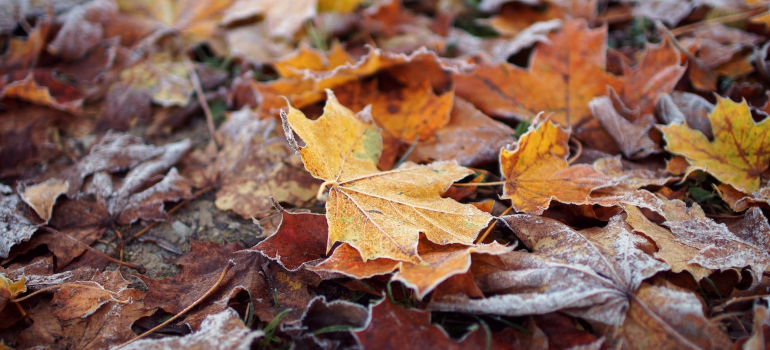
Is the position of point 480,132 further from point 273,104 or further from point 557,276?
point 273,104

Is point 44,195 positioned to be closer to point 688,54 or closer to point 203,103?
point 203,103

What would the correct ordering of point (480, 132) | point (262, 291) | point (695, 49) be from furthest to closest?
point (695, 49)
point (480, 132)
point (262, 291)

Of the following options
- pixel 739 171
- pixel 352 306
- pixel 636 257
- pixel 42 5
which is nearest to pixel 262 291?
pixel 352 306

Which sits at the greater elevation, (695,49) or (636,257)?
(695,49)

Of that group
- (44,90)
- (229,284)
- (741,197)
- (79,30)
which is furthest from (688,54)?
(79,30)

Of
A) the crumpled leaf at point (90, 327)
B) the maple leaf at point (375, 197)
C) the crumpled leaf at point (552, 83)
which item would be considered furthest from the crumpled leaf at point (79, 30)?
the crumpled leaf at point (552, 83)

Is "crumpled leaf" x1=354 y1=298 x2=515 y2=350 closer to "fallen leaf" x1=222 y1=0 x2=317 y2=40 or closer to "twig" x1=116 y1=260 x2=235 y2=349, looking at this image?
"twig" x1=116 y1=260 x2=235 y2=349

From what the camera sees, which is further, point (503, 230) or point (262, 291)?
point (503, 230)

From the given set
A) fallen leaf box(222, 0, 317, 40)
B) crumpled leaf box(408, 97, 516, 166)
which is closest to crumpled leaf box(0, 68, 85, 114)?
fallen leaf box(222, 0, 317, 40)

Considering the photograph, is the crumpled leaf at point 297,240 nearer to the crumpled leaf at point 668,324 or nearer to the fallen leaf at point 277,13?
the crumpled leaf at point 668,324
